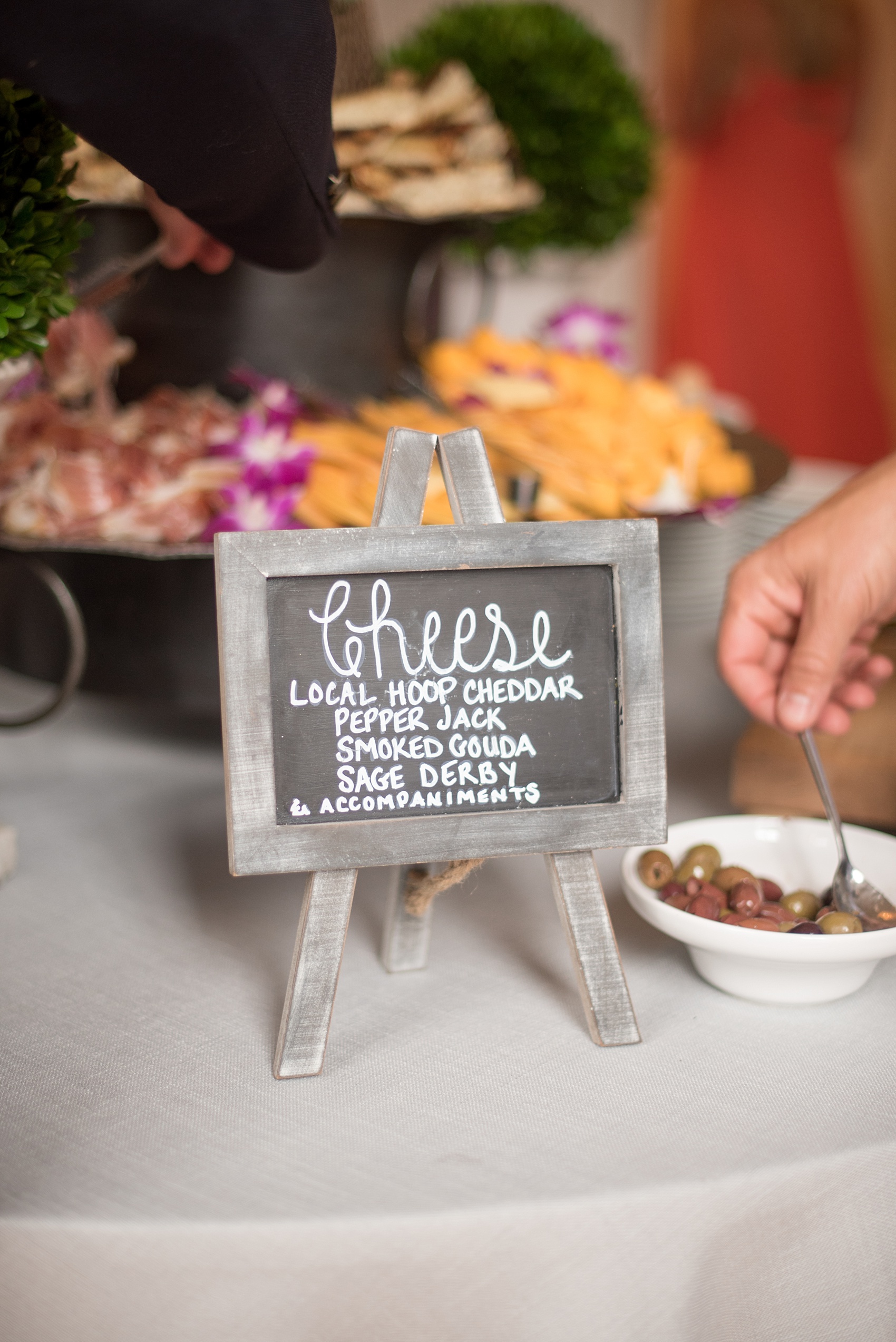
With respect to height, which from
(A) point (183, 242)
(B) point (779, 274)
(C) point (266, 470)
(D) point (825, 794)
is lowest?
(B) point (779, 274)

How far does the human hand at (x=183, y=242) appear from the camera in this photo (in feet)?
3.52

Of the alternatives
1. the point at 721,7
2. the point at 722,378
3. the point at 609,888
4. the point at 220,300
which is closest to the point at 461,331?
the point at 722,378

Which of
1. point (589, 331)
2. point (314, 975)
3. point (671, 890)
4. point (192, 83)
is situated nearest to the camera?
point (192, 83)

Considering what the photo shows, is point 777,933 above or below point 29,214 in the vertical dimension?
below

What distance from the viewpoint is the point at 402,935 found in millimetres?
833

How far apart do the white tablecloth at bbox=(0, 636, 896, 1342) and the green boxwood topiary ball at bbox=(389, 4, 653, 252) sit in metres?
1.35

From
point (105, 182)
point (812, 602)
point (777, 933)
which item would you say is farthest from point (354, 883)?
point (105, 182)

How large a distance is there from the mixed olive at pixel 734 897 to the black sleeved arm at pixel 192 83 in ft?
1.80

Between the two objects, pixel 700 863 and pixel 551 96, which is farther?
pixel 551 96

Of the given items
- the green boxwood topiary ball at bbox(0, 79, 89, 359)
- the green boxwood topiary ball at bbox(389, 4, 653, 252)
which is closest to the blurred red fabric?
the green boxwood topiary ball at bbox(389, 4, 653, 252)

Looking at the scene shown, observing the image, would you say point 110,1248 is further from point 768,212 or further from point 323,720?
point 768,212

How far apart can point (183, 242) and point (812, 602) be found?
0.70 meters

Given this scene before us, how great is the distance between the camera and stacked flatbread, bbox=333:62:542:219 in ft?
4.00

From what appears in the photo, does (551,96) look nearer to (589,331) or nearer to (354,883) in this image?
(589,331)
